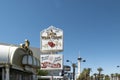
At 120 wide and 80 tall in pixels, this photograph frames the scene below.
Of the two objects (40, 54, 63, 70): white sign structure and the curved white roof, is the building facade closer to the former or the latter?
the curved white roof

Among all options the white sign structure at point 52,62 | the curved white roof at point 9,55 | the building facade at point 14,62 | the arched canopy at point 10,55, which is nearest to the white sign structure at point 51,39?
the white sign structure at point 52,62

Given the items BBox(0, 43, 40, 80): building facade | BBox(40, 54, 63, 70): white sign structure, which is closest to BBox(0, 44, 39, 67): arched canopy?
BBox(0, 43, 40, 80): building facade

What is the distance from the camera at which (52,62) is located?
110 feet

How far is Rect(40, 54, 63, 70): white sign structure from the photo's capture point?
33156mm

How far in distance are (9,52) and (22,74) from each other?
5.79 meters

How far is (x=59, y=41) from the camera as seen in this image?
111 feet

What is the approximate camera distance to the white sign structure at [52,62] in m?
33.2

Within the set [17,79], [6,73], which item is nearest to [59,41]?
[17,79]

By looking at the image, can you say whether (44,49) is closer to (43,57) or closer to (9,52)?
(43,57)

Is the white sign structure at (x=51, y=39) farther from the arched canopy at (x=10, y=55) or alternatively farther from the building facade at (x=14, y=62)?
the arched canopy at (x=10, y=55)

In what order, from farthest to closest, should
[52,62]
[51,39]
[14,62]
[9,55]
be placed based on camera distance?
[51,39] < [52,62] < [14,62] < [9,55]

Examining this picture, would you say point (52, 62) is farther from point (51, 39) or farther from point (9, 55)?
point (9, 55)

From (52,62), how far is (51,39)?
288 cm

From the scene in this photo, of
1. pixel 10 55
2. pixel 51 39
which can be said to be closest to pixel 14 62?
pixel 10 55
